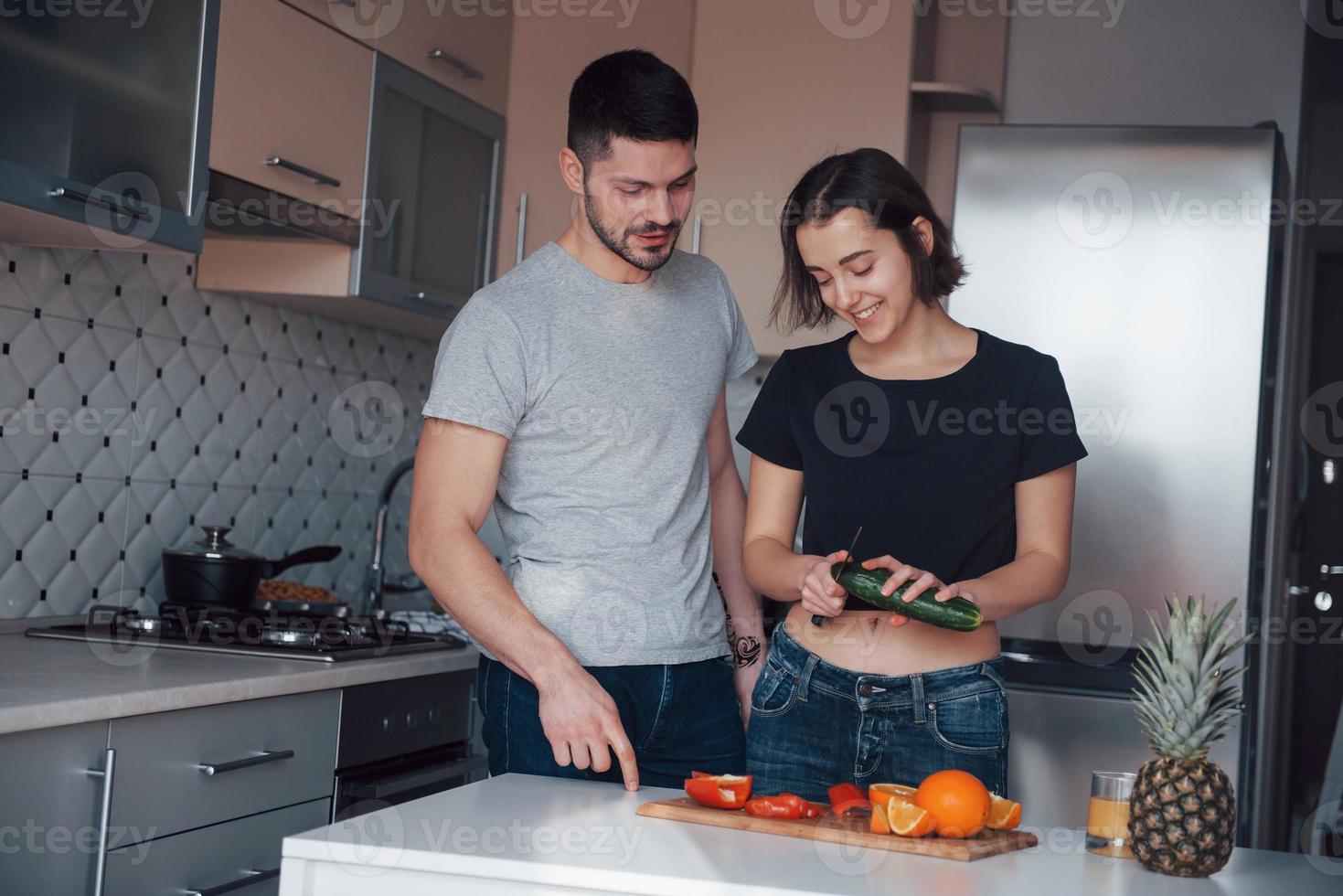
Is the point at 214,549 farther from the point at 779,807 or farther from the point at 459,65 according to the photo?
the point at 779,807

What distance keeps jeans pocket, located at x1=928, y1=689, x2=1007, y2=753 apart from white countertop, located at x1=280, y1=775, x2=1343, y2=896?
27cm

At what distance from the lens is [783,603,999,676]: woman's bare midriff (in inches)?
60.3

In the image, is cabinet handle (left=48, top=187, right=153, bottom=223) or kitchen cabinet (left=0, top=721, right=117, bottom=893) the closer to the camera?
kitchen cabinet (left=0, top=721, right=117, bottom=893)

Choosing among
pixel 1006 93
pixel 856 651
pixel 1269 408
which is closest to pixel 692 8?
pixel 1006 93

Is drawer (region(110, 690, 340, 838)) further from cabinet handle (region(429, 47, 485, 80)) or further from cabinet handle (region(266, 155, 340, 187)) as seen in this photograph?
cabinet handle (region(429, 47, 485, 80))

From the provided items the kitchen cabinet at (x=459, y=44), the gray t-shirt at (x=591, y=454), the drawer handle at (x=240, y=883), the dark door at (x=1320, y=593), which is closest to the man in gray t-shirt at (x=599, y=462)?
the gray t-shirt at (x=591, y=454)

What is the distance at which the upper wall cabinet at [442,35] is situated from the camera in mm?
2523

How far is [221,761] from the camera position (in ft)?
6.03

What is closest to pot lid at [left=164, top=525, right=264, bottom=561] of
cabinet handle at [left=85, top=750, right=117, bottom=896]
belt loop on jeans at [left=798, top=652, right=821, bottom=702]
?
cabinet handle at [left=85, top=750, right=117, bottom=896]

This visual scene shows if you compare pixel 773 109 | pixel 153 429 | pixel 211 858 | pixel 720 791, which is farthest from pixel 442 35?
pixel 720 791

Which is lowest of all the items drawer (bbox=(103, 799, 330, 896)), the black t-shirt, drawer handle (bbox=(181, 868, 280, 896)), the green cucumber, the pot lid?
drawer handle (bbox=(181, 868, 280, 896))

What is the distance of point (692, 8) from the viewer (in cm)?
322

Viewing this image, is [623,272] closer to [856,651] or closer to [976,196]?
[856,651]

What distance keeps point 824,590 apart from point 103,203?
1.12 m
